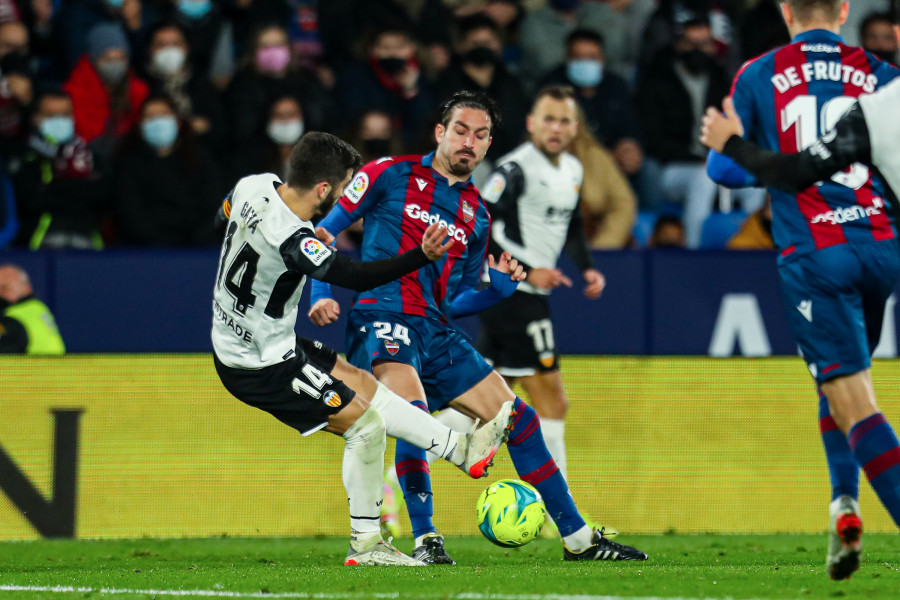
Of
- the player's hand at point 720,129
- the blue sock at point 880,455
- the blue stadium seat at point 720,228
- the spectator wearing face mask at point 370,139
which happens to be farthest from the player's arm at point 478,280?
the blue stadium seat at point 720,228

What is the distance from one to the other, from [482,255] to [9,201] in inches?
207

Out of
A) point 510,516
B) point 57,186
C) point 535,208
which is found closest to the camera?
point 510,516

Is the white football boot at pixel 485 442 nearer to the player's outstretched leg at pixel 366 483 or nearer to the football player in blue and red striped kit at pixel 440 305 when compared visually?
the football player in blue and red striped kit at pixel 440 305

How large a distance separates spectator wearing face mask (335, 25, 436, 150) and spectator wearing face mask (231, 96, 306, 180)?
27.2 inches

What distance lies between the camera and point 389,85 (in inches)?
473

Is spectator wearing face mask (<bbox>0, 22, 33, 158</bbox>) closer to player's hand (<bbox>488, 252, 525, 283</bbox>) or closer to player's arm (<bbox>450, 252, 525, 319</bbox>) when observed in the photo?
player's arm (<bbox>450, 252, 525, 319</bbox>)

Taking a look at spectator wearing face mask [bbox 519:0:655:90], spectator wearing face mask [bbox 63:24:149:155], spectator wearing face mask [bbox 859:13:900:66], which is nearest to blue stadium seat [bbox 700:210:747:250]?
spectator wearing face mask [bbox 859:13:900:66]

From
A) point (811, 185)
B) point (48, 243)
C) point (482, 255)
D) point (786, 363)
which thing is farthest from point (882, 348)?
point (48, 243)

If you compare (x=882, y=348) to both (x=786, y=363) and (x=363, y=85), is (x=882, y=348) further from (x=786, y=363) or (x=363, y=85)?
(x=363, y=85)

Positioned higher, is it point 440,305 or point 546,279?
point 546,279

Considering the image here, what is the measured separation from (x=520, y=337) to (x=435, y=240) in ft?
8.96

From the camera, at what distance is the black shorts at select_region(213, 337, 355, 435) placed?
6.20 metres

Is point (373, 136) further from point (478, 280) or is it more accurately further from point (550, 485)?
point (550, 485)

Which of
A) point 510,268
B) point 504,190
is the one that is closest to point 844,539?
point 510,268
